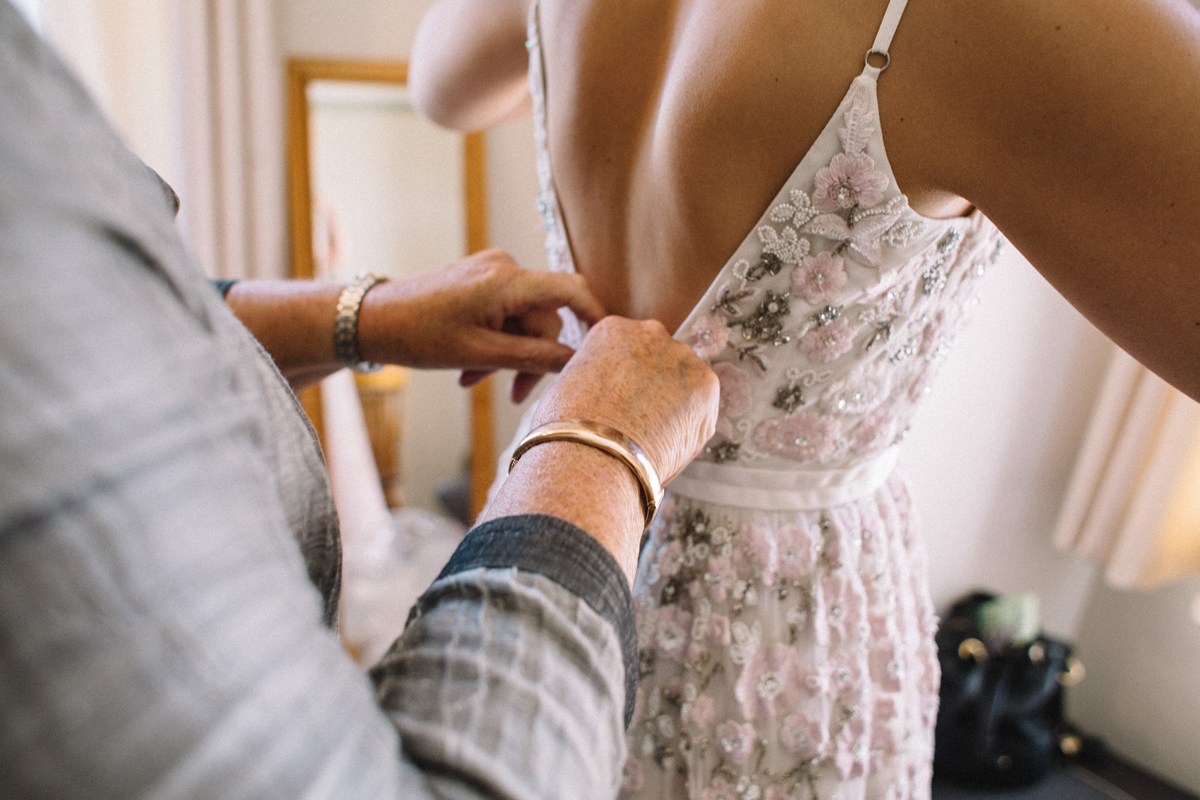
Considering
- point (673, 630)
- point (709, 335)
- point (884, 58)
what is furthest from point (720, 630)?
point (884, 58)

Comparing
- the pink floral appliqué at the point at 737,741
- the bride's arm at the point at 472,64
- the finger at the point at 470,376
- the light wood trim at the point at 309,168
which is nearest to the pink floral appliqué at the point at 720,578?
the pink floral appliqué at the point at 737,741

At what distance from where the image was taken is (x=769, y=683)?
620mm

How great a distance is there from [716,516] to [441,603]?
0.39m

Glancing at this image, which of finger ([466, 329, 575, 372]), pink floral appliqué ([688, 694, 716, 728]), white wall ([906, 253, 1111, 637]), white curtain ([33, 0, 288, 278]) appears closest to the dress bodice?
finger ([466, 329, 575, 372])

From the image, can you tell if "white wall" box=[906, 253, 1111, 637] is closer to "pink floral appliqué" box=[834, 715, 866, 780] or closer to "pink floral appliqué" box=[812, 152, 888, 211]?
"pink floral appliqué" box=[834, 715, 866, 780]

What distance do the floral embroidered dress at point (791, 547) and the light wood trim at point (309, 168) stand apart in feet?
3.13

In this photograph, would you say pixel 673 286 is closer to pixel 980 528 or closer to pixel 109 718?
pixel 109 718

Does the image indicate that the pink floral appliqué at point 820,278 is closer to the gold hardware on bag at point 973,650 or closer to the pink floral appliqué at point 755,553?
the pink floral appliqué at point 755,553

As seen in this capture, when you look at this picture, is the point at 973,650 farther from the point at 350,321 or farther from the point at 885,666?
the point at 350,321

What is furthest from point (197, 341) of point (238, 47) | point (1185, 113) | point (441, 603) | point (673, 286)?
point (238, 47)

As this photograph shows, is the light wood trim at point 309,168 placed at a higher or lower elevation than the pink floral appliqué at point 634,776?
higher

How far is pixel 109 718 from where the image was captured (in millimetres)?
174

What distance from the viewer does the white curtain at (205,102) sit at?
1221 mm

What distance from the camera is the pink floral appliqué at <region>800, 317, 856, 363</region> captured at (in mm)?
545
